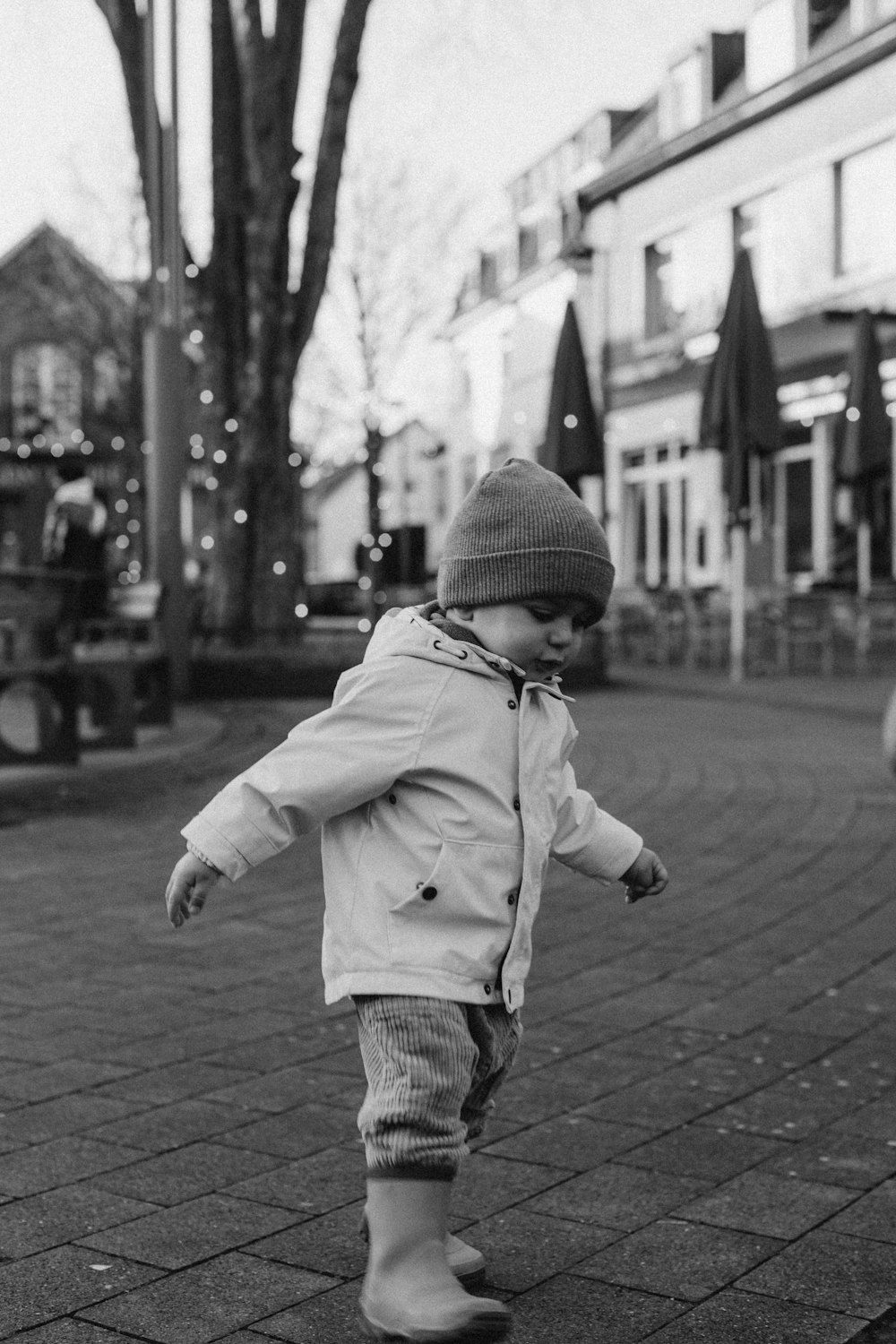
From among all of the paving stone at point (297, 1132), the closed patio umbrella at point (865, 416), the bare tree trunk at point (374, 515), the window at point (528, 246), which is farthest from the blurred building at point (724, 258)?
the paving stone at point (297, 1132)

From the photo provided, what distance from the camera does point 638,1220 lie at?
3.11 m

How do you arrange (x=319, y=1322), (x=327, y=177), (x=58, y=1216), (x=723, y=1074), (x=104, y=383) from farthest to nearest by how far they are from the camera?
(x=104, y=383) → (x=327, y=177) → (x=723, y=1074) → (x=58, y=1216) → (x=319, y=1322)

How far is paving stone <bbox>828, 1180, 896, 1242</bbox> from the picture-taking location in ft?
9.98

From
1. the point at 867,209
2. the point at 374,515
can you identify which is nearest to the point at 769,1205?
the point at 374,515

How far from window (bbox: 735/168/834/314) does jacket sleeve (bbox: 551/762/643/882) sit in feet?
73.1

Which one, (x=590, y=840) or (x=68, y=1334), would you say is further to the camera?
(x=590, y=840)

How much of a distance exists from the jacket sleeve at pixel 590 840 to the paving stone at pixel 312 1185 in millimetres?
745

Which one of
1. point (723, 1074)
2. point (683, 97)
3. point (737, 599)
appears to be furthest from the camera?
point (683, 97)

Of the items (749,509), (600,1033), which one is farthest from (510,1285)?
(749,509)

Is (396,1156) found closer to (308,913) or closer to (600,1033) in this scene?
(600,1033)

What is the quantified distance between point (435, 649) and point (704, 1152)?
4.34 ft

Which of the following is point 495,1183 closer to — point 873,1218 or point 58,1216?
point 873,1218

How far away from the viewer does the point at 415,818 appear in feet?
8.99

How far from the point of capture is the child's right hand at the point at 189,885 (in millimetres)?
2674
